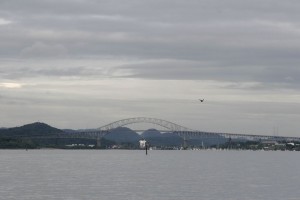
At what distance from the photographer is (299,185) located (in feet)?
241

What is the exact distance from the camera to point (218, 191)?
64.6 m

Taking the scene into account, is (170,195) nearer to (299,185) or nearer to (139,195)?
(139,195)

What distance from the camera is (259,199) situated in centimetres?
5734

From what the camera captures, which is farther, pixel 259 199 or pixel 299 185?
pixel 299 185

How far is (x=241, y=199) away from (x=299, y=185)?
18357mm

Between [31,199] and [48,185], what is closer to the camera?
[31,199]

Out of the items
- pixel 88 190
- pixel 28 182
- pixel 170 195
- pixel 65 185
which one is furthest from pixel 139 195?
pixel 28 182

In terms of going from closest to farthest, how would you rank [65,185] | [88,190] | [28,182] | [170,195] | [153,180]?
[170,195], [88,190], [65,185], [28,182], [153,180]

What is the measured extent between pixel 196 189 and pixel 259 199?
9.56 m

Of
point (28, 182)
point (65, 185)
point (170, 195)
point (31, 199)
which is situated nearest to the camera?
→ point (31, 199)

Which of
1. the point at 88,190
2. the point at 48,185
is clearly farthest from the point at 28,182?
the point at 88,190

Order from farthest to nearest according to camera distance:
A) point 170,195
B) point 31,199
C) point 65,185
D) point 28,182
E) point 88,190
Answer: point 28,182, point 65,185, point 88,190, point 170,195, point 31,199

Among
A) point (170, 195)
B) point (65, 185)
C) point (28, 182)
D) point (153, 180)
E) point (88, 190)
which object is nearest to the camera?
point (170, 195)

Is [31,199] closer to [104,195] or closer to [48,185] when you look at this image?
[104,195]
